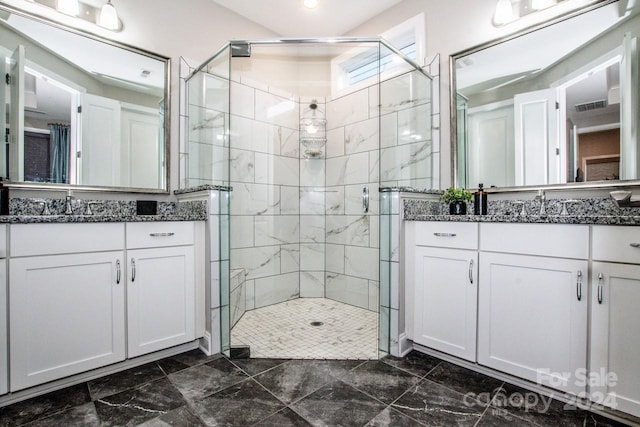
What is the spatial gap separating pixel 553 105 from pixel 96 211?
114 inches

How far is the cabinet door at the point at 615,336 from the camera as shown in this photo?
125 centimetres

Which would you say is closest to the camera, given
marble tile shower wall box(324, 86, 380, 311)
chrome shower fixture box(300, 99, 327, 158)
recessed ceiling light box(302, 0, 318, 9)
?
recessed ceiling light box(302, 0, 318, 9)

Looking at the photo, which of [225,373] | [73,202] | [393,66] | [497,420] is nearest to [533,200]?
[497,420]

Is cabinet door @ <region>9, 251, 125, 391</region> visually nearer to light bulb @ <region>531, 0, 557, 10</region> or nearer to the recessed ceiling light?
the recessed ceiling light

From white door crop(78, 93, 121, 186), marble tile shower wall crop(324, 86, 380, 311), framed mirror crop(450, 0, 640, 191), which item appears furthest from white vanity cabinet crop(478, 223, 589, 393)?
white door crop(78, 93, 121, 186)

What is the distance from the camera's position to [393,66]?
8.14 feet

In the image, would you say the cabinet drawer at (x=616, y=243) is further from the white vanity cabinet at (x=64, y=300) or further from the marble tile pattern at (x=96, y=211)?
the white vanity cabinet at (x=64, y=300)

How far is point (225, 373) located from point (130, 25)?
240cm

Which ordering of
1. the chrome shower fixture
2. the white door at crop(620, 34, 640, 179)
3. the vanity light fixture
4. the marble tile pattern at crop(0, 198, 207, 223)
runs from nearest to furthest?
the marble tile pattern at crop(0, 198, 207, 223) → the white door at crop(620, 34, 640, 179) → the vanity light fixture → the chrome shower fixture

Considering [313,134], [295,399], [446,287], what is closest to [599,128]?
[446,287]

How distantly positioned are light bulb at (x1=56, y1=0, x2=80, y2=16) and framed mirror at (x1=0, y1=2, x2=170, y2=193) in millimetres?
121

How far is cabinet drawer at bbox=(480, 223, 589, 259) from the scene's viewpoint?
138 cm

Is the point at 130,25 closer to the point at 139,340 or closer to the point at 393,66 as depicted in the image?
the point at 393,66

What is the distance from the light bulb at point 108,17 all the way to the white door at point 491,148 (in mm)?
2533
